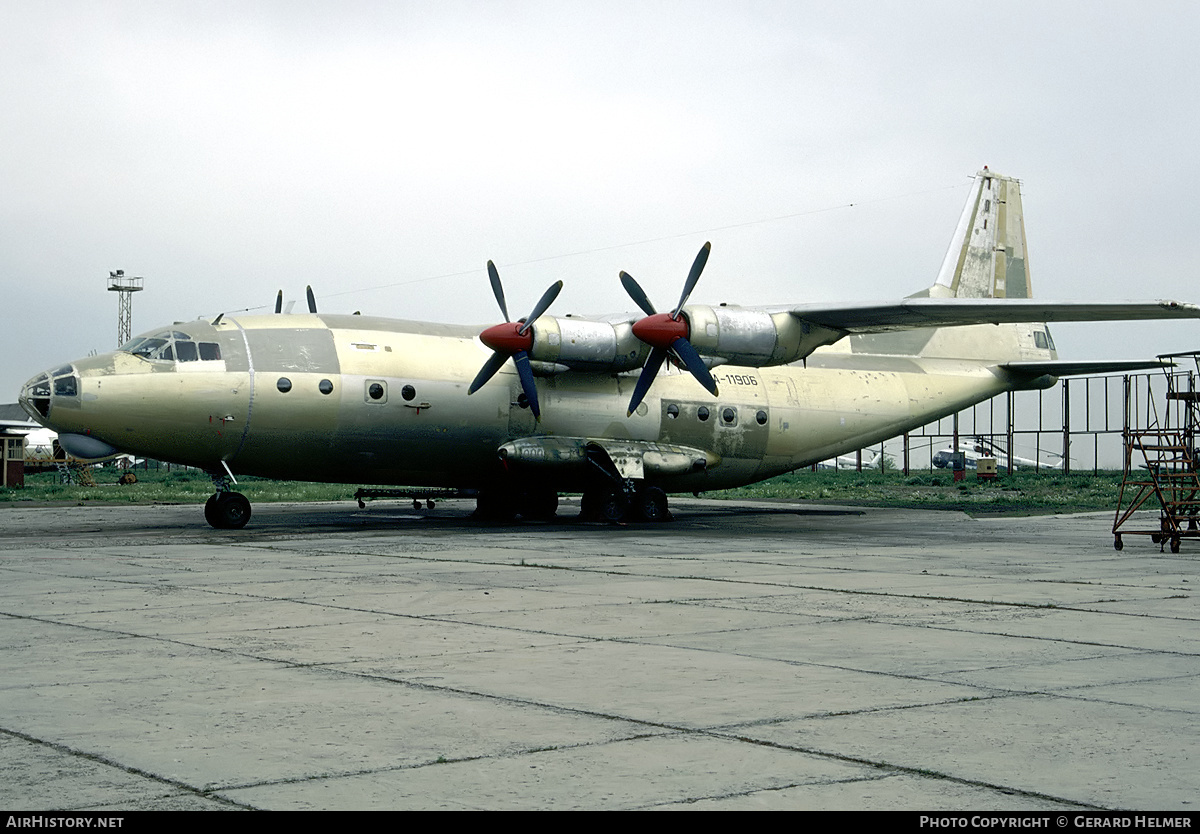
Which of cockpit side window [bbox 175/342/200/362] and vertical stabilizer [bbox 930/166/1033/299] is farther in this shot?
vertical stabilizer [bbox 930/166/1033/299]

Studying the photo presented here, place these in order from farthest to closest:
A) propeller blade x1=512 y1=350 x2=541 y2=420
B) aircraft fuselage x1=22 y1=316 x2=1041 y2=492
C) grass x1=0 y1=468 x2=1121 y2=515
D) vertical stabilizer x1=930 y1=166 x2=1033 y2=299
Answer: grass x1=0 y1=468 x2=1121 y2=515 → vertical stabilizer x1=930 y1=166 x2=1033 y2=299 → propeller blade x1=512 y1=350 x2=541 y2=420 → aircraft fuselage x1=22 y1=316 x2=1041 y2=492

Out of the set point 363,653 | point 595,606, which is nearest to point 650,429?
point 595,606

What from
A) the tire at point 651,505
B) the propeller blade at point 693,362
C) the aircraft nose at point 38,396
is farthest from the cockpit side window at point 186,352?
the tire at point 651,505

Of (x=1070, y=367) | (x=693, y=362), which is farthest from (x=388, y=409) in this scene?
(x=1070, y=367)

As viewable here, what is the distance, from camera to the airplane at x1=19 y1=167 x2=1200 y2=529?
74.6ft

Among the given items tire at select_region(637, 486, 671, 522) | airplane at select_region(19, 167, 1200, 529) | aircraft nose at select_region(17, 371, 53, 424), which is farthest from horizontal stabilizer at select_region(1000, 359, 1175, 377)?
aircraft nose at select_region(17, 371, 53, 424)

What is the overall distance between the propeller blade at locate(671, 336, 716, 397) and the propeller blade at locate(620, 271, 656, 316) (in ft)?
4.76

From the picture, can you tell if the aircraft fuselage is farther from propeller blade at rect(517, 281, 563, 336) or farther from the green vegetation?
the green vegetation

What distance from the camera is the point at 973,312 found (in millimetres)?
24953

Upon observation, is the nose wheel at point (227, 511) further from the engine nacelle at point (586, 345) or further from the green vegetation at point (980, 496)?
the green vegetation at point (980, 496)

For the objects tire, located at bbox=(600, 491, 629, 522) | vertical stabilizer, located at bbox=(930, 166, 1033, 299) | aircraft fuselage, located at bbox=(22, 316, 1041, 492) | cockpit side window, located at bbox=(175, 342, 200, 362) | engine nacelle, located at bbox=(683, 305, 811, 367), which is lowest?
tire, located at bbox=(600, 491, 629, 522)

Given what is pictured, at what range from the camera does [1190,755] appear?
225 inches

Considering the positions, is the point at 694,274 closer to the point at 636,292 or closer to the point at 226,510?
the point at 636,292

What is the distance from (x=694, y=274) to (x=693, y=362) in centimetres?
220
